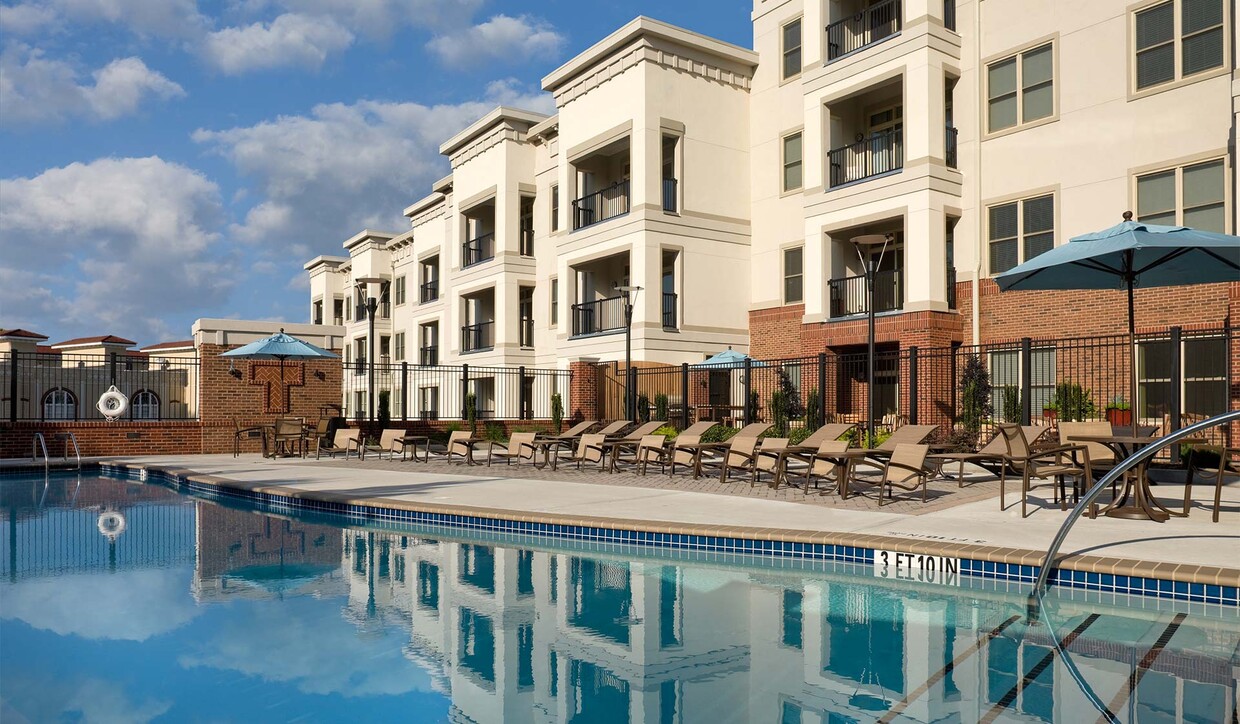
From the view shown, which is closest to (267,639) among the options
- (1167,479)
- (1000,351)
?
(1167,479)

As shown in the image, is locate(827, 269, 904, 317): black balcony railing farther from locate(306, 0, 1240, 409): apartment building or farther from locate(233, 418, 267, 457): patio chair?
locate(233, 418, 267, 457): patio chair

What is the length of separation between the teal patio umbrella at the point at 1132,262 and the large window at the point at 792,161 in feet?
42.3

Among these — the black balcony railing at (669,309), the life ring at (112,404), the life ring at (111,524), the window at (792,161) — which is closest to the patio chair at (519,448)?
the life ring at (111,524)

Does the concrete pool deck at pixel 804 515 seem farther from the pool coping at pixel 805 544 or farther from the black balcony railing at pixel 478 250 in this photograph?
the black balcony railing at pixel 478 250

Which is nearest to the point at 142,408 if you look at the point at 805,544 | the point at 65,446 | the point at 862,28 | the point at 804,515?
the point at 65,446

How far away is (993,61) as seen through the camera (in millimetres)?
19422

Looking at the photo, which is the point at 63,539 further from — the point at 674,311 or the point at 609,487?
the point at 674,311

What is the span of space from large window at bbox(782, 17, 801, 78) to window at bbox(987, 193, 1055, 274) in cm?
693

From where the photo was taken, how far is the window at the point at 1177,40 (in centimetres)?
1606

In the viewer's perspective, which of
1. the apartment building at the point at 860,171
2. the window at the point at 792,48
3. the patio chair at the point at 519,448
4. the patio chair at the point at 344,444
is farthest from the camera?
the window at the point at 792,48

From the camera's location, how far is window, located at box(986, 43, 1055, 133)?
18656mm

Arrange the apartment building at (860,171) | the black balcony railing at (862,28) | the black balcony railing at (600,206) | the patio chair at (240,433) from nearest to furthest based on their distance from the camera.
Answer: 1. the apartment building at (860,171)
2. the patio chair at (240,433)
3. the black balcony railing at (862,28)
4. the black balcony railing at (600,206)

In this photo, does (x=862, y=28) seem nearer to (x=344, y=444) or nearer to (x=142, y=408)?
(x=344, y=444)

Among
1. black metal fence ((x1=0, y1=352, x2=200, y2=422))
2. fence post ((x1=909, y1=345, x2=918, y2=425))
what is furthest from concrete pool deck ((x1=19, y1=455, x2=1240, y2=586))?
black metal fence ((x1=0, y1=352, x2=200, y2=422))
